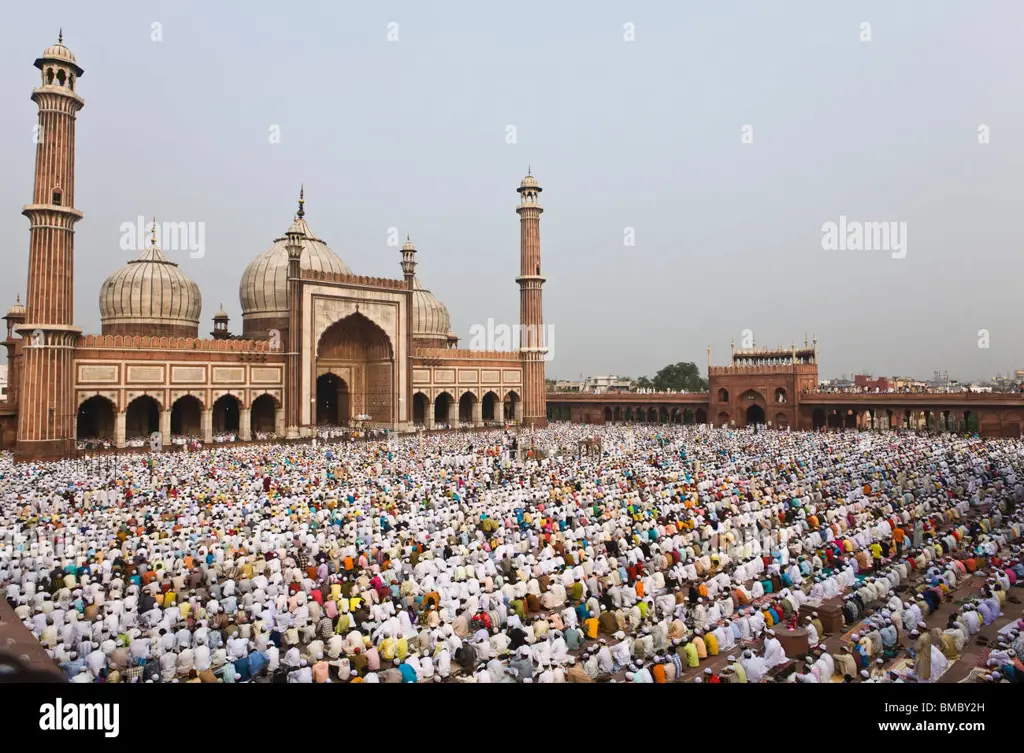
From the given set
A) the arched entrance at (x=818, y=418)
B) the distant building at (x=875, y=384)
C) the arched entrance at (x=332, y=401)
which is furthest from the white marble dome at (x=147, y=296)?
the distant building at (x=875, y=384)

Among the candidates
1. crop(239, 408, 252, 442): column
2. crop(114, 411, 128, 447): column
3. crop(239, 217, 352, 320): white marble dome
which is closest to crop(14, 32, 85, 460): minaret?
crop(114, 411, 128, 447): column

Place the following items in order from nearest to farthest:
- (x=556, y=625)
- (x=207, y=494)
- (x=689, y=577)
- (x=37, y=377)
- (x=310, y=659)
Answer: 1. (x=310, y=659)
2. (x=556, y=625)
3. (x=689, y=577)
4. (x=207, y=494)
5. (x=37, y=377)

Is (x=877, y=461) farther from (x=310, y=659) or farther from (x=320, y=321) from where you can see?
(x=320, y=321)

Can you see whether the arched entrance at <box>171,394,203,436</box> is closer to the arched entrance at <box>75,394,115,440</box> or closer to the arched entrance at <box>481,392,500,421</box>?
the arched entrance at <box>75,394,115,440</box>

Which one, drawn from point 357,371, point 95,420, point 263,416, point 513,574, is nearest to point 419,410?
point 357,371
